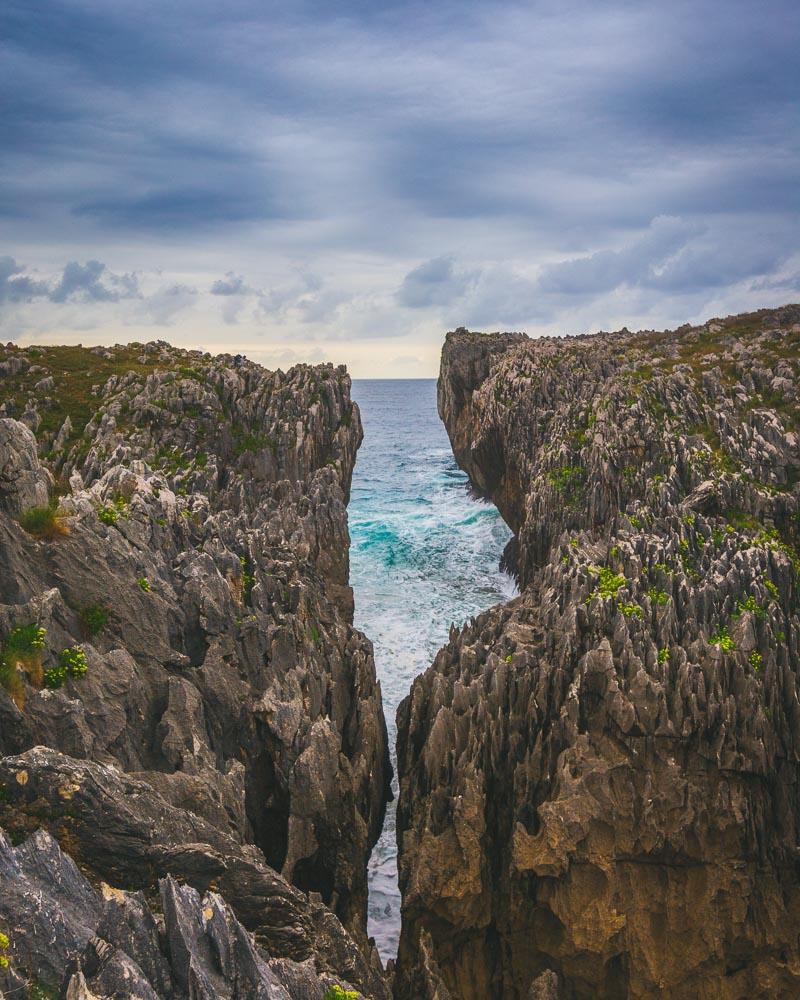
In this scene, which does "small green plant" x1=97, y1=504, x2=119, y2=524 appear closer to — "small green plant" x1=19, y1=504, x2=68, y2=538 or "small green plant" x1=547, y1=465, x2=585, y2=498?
"small green plant" x1=19, y1=504, x2=68, y2=538

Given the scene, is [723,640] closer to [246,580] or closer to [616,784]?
[616,784]

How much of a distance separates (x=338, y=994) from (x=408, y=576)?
164 ft

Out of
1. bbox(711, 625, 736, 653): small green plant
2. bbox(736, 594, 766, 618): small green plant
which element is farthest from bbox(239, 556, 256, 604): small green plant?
bbox(736, 594, 766, 618): small green plant

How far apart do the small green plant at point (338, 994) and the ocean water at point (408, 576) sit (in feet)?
49.4

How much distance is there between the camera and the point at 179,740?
20.8 meters

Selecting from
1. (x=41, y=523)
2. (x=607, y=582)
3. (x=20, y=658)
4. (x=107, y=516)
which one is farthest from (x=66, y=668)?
(x=607, y=582)

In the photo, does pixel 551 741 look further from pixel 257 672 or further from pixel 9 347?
pixel 9 347

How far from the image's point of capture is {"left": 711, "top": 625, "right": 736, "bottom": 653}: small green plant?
28.8m

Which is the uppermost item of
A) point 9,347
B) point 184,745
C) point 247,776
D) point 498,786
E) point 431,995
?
point 9,347

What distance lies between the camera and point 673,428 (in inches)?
2020

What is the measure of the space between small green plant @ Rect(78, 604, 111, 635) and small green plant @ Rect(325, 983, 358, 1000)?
1225 centimetres

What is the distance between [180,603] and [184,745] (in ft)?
20.8

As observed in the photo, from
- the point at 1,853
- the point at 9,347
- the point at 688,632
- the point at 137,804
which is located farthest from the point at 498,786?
the point at 9,347

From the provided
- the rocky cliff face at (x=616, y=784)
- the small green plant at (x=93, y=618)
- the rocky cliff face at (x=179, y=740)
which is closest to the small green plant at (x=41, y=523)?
the rocky cliff face at (x=179, y=740)
